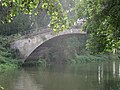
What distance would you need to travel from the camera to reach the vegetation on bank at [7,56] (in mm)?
30562

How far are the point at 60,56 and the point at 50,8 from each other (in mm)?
40258

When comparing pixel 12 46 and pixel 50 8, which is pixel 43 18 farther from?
pixel 50 8

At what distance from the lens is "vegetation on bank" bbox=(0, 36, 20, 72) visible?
3056 centimetres

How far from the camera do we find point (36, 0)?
338 centimetres

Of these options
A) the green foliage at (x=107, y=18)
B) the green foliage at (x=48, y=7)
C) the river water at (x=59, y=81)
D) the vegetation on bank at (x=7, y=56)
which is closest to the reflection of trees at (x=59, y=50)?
the vegetation on bank at (x=7, y=56)

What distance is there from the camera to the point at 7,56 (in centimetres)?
3372

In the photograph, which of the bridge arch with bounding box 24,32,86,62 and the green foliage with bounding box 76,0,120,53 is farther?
the bridge arch with bounding box 24,32,86,62

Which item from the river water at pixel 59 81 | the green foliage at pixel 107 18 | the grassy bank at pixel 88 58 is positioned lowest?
the river water at pixel 59 81

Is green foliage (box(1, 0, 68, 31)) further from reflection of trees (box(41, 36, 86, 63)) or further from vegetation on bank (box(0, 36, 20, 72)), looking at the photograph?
reflection of trees (box(41, 36, 86, 63))

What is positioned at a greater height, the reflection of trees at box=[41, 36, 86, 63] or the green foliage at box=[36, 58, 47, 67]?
the reflection of trees at box=[41, 36, 86, 63]

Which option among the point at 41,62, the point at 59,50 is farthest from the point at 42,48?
the point at 41,62

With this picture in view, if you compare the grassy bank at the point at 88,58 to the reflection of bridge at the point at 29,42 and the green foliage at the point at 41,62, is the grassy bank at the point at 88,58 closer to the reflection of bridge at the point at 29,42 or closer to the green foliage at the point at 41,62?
the green foliage at the point at 41,62

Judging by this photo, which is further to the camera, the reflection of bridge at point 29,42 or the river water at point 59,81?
the reflection of bridge at point 29,42

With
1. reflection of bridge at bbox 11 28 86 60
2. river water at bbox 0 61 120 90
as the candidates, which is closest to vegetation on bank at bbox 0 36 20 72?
reflection of bridge at bbox 11 28 86 60
